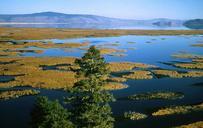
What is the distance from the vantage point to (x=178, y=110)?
197 ft

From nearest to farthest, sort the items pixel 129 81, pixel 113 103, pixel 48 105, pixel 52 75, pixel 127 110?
pixel 48 105 < pixel 127 110 < pixel 113 103 < pixel 129 81 < pixel 52 75

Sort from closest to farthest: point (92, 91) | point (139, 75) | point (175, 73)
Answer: point (92, 91)
point (139, 75)
point (175, 73)

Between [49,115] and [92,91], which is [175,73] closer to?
[92,91]

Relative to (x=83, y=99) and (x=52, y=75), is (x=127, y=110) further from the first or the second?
(x=52, y=75)

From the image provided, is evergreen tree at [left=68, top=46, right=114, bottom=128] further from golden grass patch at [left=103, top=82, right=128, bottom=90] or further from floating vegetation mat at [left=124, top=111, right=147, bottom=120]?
golden grass patch at [left=103, top=82, right=128, bottom=90]

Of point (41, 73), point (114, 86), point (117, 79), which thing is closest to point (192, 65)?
point (117, 79)

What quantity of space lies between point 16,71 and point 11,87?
18.1 metres

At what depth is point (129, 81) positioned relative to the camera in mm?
84438

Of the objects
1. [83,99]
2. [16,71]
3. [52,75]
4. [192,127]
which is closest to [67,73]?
[52,75]

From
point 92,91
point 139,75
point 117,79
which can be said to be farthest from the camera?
point 139,75

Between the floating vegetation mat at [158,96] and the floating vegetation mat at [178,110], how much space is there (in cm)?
727

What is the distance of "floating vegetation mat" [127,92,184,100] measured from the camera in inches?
2704

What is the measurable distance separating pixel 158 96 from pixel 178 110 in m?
10.4

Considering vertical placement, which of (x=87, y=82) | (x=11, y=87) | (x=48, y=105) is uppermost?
(x=87, y=82)
